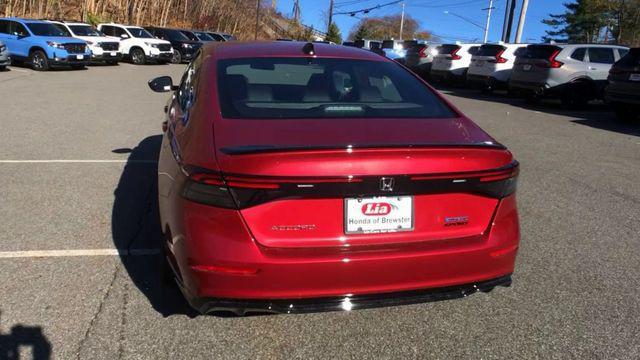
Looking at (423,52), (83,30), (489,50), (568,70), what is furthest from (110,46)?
(568,70)

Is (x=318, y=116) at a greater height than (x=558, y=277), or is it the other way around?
(x=318, y=116)

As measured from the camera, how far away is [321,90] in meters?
3.45

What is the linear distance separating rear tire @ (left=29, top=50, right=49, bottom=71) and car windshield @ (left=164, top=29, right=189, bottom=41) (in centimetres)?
1088

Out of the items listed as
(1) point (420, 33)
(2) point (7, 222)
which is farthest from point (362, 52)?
(1) point (420, 33)

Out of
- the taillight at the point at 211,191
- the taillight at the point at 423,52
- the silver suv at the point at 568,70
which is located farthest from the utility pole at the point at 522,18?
the taillight at the point at 211,191

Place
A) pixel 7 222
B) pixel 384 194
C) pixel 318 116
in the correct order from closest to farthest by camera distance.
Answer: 1. pixel 384 194
2. pixel 318 116
3. pixel 7 222

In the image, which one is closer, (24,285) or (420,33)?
(24,285)

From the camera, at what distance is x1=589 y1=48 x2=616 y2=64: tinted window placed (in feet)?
48.5

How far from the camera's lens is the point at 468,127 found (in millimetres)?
3031

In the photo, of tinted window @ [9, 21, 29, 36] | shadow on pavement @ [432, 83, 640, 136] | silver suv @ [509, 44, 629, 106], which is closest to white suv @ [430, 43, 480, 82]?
shadow on pavement @ [432, 83, 640, 136]

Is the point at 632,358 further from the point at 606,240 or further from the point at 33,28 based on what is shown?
the point at 33,28

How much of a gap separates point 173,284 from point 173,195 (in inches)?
28.5

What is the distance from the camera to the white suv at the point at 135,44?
26258 millimetres

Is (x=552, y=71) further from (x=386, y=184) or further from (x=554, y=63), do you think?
(x=386, y=184)
